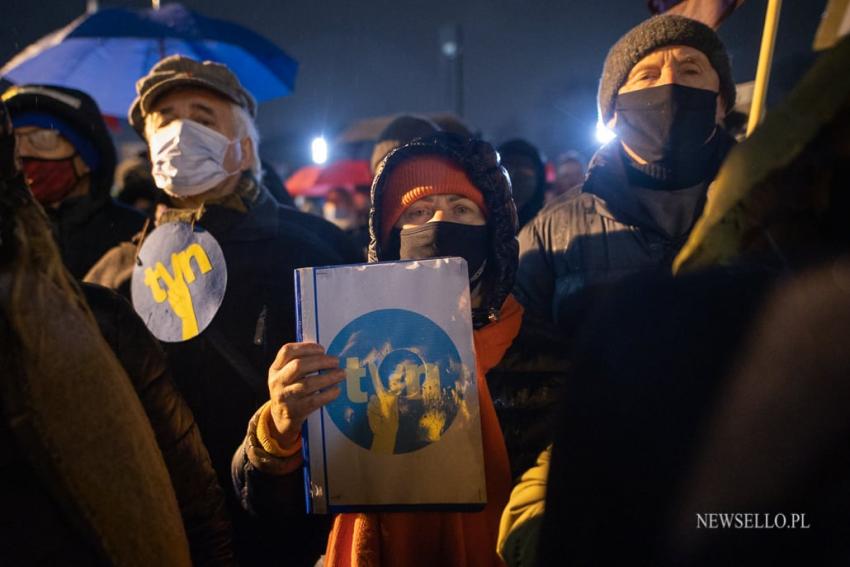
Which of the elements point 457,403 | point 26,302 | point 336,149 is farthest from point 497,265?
point 336,149

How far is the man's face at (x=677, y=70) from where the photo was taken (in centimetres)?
230

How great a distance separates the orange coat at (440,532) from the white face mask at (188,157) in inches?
66.5

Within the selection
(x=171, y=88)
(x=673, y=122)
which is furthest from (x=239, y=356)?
(x=673, y=122)

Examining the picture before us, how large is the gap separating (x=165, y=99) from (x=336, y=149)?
11.5 m

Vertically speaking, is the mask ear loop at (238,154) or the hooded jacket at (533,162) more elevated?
the hooded jacket at (533,162)

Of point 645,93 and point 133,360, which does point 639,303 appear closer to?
point 133,360

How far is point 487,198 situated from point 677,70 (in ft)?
3.50

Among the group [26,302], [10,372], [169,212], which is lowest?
[10,372]

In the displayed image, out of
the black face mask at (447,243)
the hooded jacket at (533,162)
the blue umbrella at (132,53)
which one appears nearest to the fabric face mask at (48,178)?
the blue umbrella at (132,53)

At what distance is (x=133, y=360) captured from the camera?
4.63 ft

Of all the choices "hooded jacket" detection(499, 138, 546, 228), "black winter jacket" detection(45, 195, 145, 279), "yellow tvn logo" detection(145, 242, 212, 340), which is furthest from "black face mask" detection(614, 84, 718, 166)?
"black winter jacket" detection(45, 195, 145, 279)

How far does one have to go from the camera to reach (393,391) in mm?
1377

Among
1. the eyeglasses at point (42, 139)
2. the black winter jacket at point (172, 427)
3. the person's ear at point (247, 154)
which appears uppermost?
the eyeglasses at point (42, 139)

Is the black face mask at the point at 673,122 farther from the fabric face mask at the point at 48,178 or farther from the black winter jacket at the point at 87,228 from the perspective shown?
the fabric face mask at the point at 48,178
